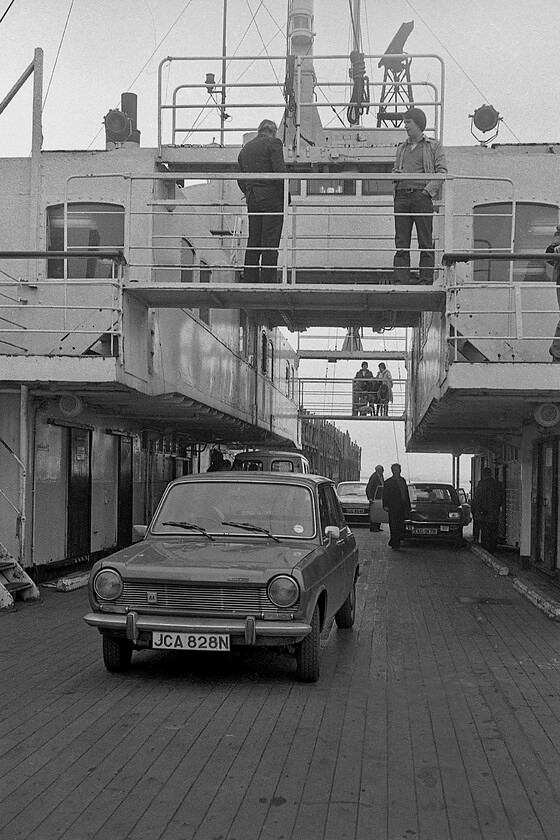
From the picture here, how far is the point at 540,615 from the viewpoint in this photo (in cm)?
1085

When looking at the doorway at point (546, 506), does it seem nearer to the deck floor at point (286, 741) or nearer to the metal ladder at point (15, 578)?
the deck floor at point (286, 741)

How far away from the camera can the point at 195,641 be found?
6.82 metres

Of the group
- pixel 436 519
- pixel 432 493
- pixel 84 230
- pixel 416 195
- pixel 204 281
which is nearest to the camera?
pixel 416 195

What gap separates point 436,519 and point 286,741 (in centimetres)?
1600

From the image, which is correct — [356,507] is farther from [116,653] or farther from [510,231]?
[116,653]

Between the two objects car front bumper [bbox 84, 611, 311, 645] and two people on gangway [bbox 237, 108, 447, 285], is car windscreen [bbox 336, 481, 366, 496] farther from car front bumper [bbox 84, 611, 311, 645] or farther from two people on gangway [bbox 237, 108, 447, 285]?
car front bumper [bbox 84, 611, 311, 645]

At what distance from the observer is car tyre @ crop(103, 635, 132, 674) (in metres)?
7.17

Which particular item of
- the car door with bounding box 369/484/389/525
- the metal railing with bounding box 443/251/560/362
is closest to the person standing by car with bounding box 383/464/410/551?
the car door with bounding box 369/484/389/525

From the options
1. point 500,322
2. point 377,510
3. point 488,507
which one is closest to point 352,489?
point 377,510

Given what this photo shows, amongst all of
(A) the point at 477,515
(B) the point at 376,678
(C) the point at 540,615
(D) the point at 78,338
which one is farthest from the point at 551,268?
(A) the point at 477,515

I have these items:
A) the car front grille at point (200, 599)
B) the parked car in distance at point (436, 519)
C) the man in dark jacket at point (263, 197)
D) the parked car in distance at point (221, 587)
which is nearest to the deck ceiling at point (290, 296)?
the man in dark jacket at point (263, 197)

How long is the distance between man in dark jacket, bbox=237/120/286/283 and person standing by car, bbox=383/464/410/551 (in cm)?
852

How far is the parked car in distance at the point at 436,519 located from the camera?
21062mm

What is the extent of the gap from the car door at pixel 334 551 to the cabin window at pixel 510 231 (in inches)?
205
